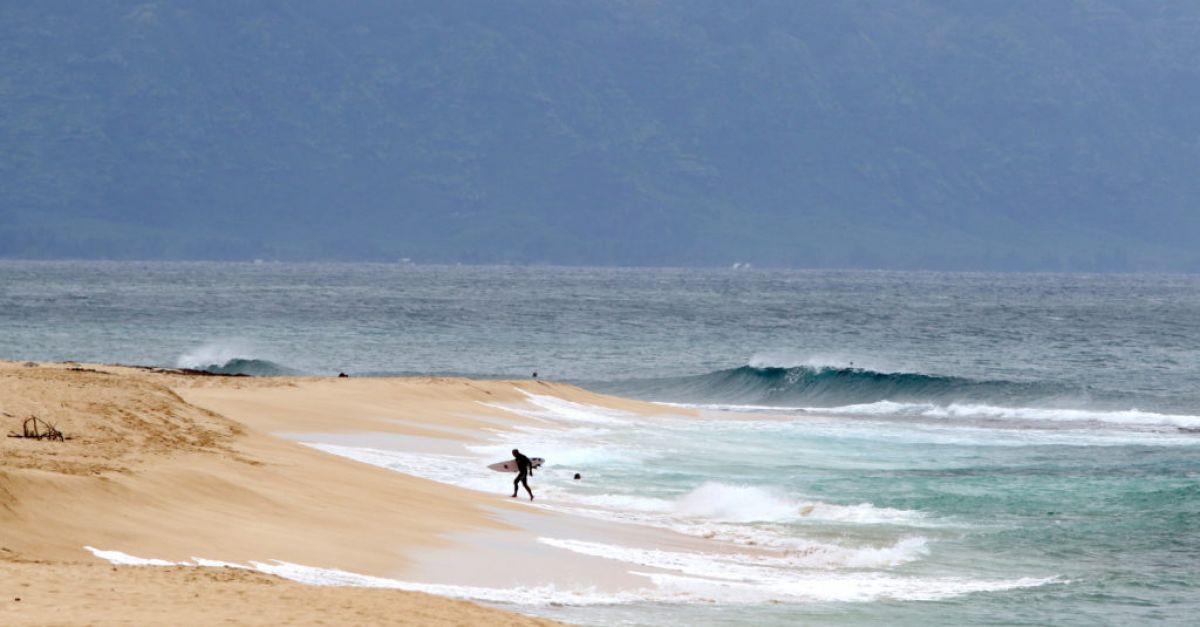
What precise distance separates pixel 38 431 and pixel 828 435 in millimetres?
23885

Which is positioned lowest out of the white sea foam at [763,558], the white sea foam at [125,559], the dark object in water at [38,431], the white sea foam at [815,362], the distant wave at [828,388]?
the white sea foam at [125,559]

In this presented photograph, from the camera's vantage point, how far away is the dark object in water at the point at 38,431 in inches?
832

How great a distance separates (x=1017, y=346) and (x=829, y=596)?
240 feet

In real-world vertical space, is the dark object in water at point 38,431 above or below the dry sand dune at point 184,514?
above

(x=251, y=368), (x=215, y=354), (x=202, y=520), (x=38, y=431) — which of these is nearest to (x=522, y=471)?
(x=38, y=431)

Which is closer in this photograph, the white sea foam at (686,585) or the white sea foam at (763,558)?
the white sea foam at (686,585)

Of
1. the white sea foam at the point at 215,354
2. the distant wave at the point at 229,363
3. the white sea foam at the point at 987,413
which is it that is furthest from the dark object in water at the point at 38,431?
the white sea foam at the point at 215,354

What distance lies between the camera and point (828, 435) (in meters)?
41.5

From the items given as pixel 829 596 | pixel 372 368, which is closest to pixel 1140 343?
pixel 372 368

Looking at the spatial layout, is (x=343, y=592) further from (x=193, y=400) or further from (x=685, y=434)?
(x=685, y=434)

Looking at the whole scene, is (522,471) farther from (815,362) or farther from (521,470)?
(815,362)

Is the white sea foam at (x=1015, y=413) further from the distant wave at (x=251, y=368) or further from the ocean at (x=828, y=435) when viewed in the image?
the distant wave at (x=251, y=368)

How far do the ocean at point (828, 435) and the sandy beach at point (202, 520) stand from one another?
1820 mm

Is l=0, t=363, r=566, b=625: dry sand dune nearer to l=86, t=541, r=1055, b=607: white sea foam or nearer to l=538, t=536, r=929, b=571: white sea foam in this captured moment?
l=86, t=541, r=1055, b=607: white sea foam
